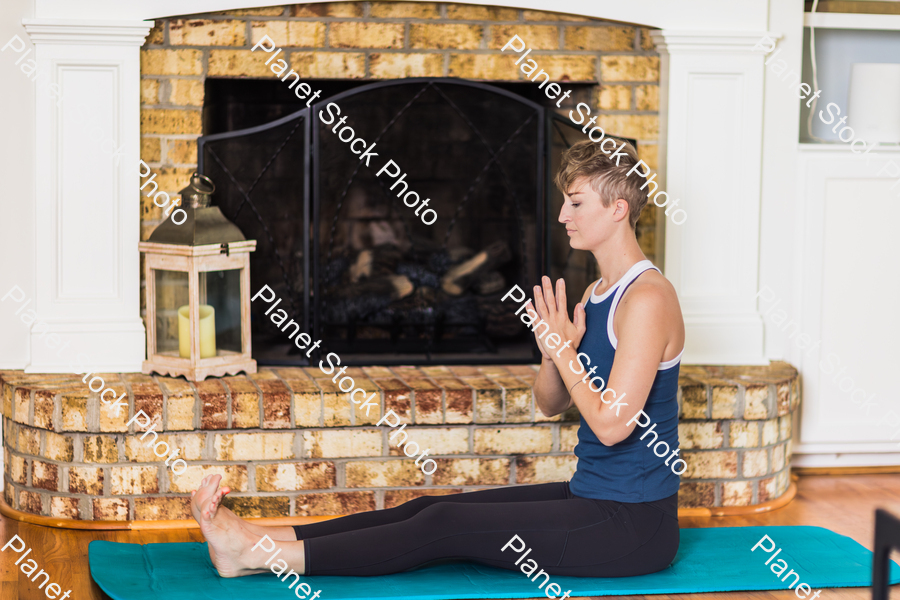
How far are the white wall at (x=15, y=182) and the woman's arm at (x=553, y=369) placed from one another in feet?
5.28

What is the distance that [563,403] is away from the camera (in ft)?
6.85

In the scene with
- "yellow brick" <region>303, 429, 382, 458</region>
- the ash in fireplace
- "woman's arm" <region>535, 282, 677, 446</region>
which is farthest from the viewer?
the ash in fireplace

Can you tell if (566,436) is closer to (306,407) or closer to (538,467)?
(538,467)

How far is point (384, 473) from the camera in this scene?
8.35 feet

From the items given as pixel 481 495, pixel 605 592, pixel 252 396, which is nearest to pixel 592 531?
pixel 605 592

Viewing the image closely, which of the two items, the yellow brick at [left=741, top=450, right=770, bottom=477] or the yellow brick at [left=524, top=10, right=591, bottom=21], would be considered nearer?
the yellow brick at [left=741, top=450, right=770, bottom=477]

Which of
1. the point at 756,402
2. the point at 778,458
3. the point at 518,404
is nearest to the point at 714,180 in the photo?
the point at 756,402

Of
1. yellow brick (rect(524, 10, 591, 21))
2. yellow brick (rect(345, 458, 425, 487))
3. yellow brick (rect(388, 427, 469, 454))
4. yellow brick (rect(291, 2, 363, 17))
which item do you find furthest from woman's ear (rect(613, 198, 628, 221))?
yellow brick (rect(291, 2, 363, 17))

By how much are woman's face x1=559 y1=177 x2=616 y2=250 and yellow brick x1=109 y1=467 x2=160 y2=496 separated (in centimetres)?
132

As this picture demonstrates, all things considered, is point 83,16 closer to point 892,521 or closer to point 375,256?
point 375,256

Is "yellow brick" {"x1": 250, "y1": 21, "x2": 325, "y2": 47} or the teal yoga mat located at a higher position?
"yellow brick" {"x1": 250, "y1": 21, "x2": 325, "y2": 47}

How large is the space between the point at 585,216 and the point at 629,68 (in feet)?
3.98

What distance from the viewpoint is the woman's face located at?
6.28 ft

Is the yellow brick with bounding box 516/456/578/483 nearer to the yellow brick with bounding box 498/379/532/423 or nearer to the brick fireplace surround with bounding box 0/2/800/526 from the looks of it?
the brick fireplace surround with bounding box 0/2/800/526
